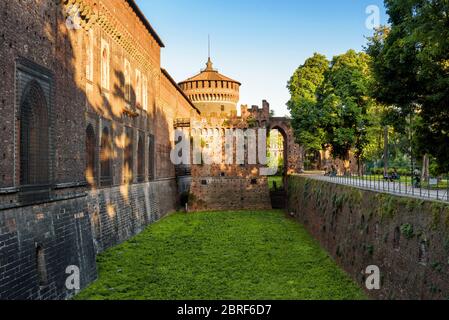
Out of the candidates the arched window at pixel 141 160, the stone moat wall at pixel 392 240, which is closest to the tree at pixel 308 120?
the arched window at pixel 141 160

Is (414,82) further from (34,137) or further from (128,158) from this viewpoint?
(128,158)

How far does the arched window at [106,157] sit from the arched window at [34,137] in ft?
23.7

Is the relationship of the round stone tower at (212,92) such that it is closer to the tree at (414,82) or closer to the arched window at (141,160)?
the arched window at (141,160)

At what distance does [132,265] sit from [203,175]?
22335 mm

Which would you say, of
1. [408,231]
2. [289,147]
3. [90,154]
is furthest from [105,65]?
[289,147]

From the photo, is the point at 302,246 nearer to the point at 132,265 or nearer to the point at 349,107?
the point at 132,265

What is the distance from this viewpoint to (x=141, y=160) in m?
28.8

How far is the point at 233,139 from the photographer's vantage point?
4034 centimetres

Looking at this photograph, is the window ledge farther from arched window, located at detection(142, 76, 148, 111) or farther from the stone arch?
the stone arch

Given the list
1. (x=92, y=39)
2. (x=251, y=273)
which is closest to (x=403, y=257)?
(x=251, y=273)

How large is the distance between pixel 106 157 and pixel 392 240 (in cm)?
1391

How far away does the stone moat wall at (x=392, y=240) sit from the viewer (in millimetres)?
9430

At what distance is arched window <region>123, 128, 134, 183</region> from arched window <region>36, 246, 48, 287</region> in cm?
1241

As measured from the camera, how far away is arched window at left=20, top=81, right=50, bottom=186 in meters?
12.5
